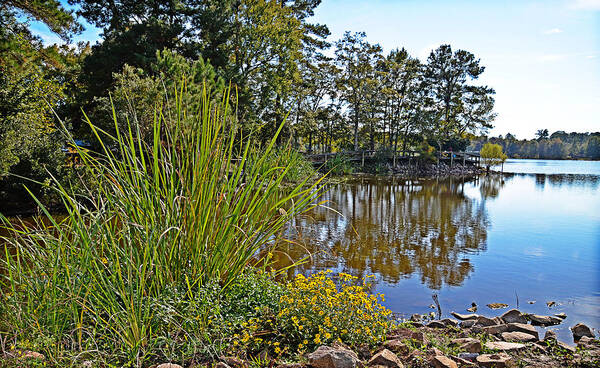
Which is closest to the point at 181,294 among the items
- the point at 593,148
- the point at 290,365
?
the point at 290,365

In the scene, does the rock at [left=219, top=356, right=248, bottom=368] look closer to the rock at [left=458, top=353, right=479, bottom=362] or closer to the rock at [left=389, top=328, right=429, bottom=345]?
the rock at [left=389, top=328, right=429, bottom=345]

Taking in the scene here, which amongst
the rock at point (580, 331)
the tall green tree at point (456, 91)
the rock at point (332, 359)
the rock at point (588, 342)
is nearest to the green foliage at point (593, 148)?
the tall green tree at point (456, 91)

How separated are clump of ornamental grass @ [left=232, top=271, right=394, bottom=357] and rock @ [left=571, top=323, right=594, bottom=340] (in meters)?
2.34

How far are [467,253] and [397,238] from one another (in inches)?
59.4

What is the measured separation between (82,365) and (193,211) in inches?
37.3

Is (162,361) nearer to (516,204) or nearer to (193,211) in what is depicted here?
(193,211)

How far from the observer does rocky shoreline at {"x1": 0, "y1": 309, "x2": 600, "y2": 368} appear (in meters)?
2.14

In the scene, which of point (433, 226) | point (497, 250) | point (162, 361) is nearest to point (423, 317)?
point (162, 361)

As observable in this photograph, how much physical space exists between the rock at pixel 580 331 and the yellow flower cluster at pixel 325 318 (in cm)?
233

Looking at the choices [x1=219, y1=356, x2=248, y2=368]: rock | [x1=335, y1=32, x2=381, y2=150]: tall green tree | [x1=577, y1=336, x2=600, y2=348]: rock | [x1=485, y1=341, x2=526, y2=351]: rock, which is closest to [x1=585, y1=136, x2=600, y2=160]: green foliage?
A: [x1=335, y1=32, x2=381, y2=150]: tall green tree

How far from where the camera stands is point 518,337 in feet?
10.8

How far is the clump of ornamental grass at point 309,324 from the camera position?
2355mm

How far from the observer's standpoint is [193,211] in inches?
91.3

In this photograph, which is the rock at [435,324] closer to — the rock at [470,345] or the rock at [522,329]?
the rock at [522,329]
